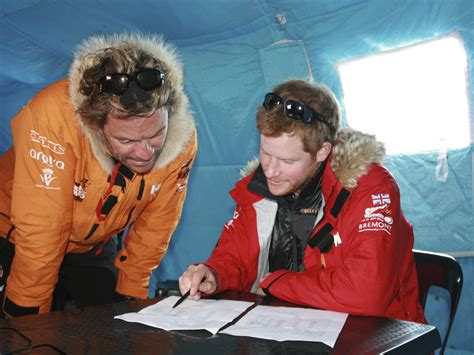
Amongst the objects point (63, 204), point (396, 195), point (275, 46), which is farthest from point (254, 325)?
point (275, 46)

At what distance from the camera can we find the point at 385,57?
3.05 metres

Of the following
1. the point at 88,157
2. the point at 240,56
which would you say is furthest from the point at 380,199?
the point at 240,56

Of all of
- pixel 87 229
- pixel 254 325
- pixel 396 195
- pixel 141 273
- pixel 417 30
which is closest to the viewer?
pixel 254 325

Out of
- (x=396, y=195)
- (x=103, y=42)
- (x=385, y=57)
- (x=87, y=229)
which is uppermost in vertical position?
(x=385, y=57)

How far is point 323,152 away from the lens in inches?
82.4

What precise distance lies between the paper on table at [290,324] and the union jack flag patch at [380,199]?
0.43 metres

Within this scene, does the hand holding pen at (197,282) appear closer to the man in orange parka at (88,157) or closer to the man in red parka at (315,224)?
the man in red parka at (315,224)

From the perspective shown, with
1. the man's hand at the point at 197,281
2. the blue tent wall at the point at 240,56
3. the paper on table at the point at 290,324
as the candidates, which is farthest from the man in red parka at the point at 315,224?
the blue tent wall at the point at 240,56

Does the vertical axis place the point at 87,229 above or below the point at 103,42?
below

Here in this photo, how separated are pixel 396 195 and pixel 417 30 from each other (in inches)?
46.6

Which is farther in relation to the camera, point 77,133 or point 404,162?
point 404,162

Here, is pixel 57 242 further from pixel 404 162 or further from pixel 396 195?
pixel 404 162

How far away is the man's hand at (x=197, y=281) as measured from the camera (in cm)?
180

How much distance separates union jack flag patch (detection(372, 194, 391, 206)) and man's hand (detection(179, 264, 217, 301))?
522mm
